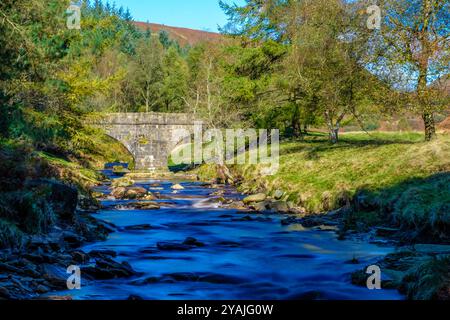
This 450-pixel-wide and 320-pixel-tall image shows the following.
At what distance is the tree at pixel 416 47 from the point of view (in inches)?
1112

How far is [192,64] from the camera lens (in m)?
88.9

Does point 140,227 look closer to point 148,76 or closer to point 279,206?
point 279,206

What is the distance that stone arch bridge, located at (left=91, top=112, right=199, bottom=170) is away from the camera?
58.1 metres

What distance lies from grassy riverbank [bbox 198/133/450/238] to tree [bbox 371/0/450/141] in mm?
2584

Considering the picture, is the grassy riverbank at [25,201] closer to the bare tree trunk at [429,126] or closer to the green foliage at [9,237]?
the green foliage at [9,237]

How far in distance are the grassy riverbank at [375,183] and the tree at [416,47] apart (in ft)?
8.48

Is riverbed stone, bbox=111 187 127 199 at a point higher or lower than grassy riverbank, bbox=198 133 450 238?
lower

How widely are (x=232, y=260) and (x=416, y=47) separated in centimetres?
1811

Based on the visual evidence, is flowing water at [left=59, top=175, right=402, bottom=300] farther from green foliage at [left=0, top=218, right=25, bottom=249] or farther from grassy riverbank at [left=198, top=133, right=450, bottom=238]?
green foliage at [left=0, top=218, right=25, bottom=249]

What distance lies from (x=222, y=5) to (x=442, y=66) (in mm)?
29371

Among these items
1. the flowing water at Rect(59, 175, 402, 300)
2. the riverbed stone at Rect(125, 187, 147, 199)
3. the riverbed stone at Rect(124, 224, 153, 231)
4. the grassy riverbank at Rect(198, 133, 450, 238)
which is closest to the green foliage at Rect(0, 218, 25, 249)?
the flowing water at Rect(59, 175, 402, 300)

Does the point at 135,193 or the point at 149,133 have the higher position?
the point at 149,133

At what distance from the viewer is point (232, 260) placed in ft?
54.8

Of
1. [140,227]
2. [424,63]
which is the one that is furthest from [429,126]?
[140,227]
